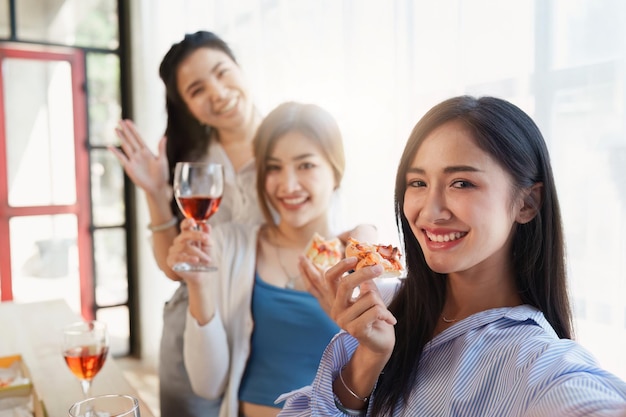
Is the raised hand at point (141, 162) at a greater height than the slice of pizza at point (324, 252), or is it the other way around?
the raised hand at point (141, 162)

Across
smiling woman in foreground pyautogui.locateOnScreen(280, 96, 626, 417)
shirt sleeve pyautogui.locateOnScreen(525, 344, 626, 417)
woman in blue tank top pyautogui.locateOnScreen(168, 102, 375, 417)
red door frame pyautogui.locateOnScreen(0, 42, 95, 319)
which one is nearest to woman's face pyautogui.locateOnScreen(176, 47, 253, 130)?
woman in blue tank top pyautogui.locateOnScreen(168, 102, 375, 417)

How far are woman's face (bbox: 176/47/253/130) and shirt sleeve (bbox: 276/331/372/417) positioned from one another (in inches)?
46.8

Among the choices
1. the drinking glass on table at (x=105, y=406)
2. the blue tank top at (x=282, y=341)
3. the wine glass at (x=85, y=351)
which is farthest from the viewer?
the blue tank top at (x=282, y=341)

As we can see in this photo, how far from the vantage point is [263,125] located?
1703 millimetres

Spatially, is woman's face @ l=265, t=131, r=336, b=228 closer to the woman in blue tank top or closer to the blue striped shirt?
the woman in blue tank top

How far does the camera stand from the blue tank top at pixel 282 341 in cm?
161

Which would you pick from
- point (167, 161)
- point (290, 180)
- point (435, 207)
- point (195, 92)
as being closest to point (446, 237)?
point (435, 207)

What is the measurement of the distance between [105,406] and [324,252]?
2.41ft

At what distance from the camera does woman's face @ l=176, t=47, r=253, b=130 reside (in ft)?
6.81

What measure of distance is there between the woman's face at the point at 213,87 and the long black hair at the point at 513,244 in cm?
113

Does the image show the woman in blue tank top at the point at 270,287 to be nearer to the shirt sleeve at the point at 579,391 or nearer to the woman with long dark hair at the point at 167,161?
the woman with long dark hair at the point at 167,161

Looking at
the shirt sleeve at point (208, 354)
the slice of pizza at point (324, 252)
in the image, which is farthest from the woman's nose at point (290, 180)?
the shirt sleeve at point (208, 354)

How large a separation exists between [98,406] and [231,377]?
823 millimetres

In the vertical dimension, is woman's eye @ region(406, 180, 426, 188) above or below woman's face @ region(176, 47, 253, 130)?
below
